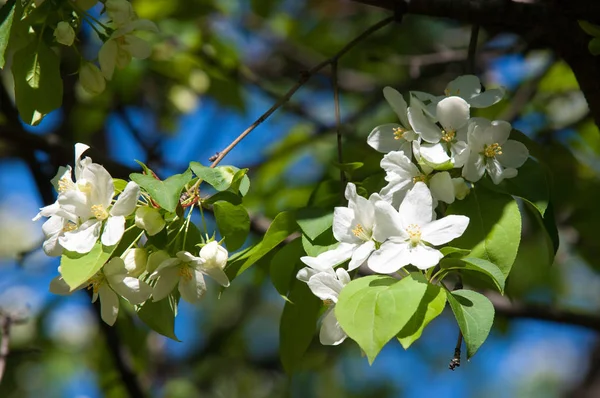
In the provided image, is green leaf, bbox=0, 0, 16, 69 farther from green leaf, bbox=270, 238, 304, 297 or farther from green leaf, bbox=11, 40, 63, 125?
green leaf, bbox=270, 238, 304, 297

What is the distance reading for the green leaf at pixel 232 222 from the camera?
1418mm

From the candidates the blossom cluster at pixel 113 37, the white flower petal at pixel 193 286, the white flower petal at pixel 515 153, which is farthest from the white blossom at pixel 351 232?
the blossom cluster at pixel 113 37

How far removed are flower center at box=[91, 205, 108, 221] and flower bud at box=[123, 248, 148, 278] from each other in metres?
0.08

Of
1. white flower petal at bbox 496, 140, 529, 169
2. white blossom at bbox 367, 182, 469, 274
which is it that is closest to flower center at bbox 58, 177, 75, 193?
white blossom at bbox 367, 182, 469, 274

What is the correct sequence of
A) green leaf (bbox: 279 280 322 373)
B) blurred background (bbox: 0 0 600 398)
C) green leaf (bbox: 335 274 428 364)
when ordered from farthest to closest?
blurred background (bbox: 0 0 600 398) < green leaf (bbox: 279 280 322 373) < green leaf (bbox: 335 274 428 364)

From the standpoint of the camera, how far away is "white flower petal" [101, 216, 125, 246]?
1313 millimetres

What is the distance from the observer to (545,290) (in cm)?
457

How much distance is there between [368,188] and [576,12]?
70cm

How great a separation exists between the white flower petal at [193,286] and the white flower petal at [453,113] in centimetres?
56

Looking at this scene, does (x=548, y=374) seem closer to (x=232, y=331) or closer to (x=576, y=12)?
(x=232, y=331)

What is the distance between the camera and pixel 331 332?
1383 millimetres

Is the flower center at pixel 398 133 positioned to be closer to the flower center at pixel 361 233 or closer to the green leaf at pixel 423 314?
the flower center at pixel 361 233

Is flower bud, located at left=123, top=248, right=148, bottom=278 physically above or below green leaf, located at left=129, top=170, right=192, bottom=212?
below

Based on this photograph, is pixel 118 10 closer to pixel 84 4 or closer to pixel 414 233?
pixel 84 4
